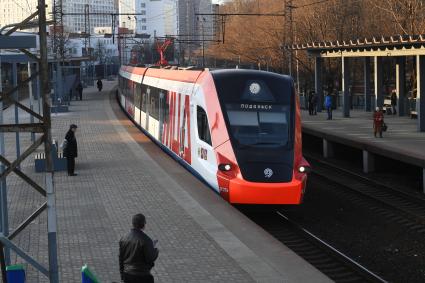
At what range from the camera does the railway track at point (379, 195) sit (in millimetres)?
15445

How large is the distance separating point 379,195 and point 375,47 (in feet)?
43.1

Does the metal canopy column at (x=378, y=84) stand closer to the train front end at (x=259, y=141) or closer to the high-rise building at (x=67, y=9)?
the high-rise building at (x=67, y=9)

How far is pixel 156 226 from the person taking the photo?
38.9ft

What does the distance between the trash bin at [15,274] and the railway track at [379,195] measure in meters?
9.25

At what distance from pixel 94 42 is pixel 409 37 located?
12541cm

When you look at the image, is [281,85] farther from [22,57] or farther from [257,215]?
[22,57]

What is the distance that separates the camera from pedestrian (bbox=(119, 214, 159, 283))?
7.24 meters

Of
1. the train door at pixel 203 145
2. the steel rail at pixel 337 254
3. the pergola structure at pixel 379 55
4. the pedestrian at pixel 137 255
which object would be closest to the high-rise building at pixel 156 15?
the pergola structure at pixel 379 55

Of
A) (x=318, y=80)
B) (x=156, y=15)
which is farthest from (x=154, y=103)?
(x=156, y=15)

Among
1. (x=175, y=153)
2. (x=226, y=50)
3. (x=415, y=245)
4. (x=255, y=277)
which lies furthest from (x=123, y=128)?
(x=226, y=50)

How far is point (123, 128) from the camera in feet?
98.7

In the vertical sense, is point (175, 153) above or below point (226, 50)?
below

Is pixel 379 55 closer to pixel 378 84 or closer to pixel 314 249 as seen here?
pixel 378 84

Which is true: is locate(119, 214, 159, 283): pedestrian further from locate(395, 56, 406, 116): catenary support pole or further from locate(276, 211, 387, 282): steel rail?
locate(395, 56, 406, 116): catenary support pole
